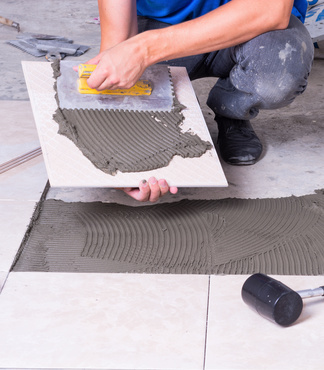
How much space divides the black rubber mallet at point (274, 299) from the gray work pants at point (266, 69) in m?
0.86

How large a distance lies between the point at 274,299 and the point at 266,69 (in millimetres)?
964

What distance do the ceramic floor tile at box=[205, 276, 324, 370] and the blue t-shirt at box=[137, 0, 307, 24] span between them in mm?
1140

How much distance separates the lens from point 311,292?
4.73 ft

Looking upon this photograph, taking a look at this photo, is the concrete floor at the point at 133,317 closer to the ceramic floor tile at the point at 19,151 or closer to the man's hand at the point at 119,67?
the ceramic floor tile at the point at 19,151

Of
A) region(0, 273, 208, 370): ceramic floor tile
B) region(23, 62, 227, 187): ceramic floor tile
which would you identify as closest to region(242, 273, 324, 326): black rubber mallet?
region(0, 273, 208, 370): ceramic floor tile

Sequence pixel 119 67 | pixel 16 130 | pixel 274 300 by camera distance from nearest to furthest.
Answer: pixel 274 300
pixel 119 67
pixel 16 130

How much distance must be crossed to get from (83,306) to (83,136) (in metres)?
0.56

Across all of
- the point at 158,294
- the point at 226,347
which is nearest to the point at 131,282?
the point at 158,294

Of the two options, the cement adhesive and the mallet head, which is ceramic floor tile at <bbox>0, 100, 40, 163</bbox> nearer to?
the cement adhesive

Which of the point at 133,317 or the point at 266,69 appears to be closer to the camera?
the point at 133,317

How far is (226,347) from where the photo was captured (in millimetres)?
1355

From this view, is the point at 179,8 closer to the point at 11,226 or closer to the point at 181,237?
A: the point at 181,237

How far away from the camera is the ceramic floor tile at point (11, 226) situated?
1685 millimetres

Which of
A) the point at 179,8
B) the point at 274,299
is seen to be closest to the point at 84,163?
the point at 274,299
